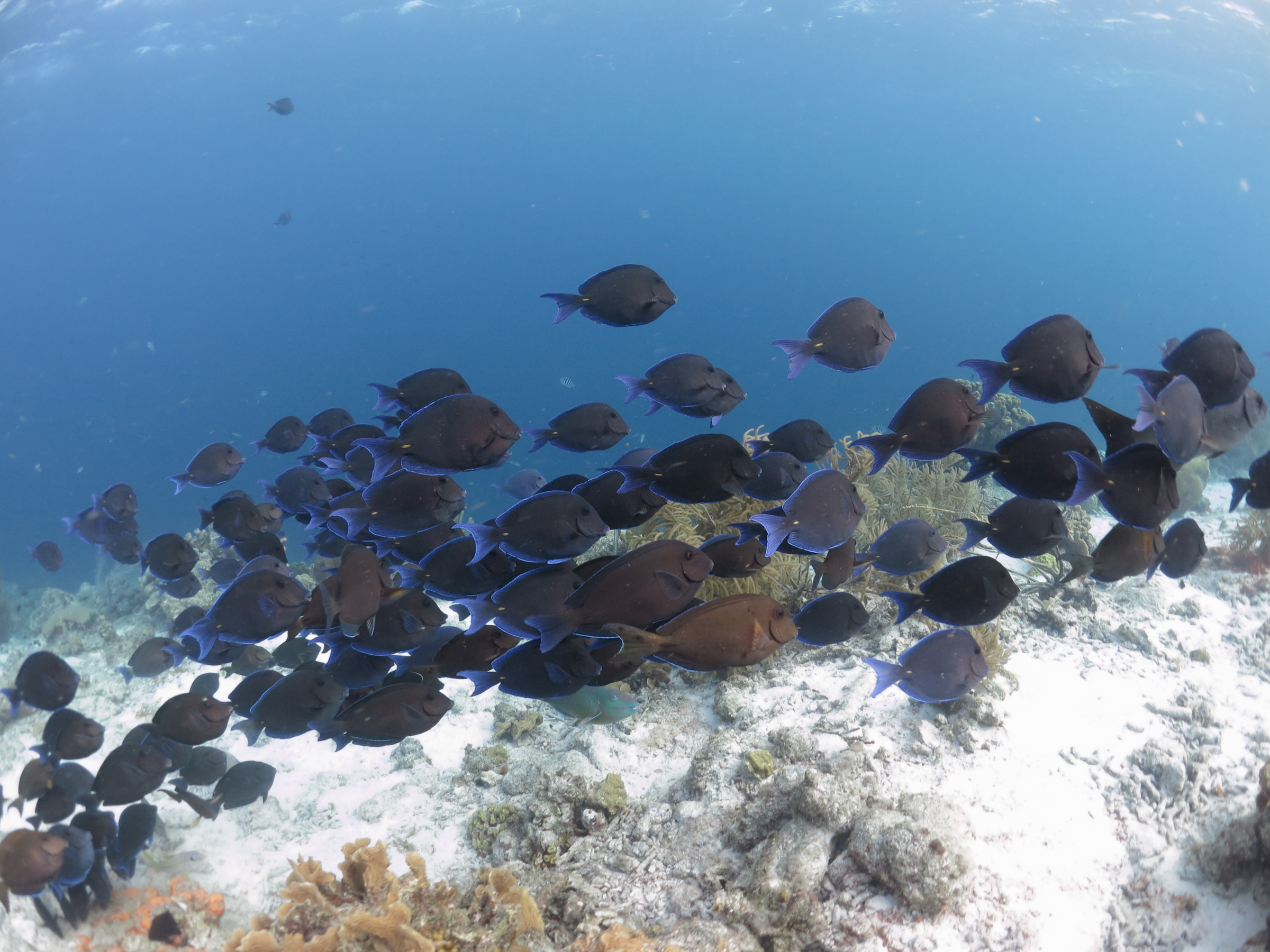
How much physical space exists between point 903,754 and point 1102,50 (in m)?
55.9

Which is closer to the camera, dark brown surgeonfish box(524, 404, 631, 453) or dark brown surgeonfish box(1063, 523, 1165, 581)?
dark brown surgeonfish box(1063, 523, 1165, 581)

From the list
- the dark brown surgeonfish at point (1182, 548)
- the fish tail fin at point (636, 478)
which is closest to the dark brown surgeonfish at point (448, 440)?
the fish tail fin at point (636, 478)

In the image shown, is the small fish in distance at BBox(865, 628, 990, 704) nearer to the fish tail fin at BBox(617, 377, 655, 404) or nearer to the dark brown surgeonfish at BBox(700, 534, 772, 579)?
the dark brown surgeonfish at BBox(700, 534, 772, 579)

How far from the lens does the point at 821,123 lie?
7169 cm

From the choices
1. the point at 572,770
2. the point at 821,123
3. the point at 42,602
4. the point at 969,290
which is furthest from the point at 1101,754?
the point at 969,290

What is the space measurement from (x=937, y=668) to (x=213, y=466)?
6179 mm

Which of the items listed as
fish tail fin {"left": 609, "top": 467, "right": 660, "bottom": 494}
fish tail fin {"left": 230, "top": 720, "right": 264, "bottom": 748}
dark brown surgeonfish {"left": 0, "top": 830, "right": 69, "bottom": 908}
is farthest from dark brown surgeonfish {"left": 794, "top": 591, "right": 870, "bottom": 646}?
dark brown surgeonfish {"left": 0, "top": 830, "right": 69, "bottom": 908}

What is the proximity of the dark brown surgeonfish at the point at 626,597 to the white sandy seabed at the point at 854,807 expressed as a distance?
5.70 ft

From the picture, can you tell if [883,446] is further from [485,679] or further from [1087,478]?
[485,679]

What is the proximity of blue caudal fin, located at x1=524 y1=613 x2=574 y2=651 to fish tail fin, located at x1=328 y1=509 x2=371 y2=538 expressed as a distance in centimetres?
106

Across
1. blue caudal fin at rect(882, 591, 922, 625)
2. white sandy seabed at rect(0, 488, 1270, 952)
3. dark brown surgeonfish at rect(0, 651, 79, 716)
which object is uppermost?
blue caudal fin at rect(882, 591, 922, 625)

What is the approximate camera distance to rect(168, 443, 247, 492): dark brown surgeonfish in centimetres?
551

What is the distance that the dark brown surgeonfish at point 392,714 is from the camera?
2.79 meters

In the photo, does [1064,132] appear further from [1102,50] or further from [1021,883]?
[1021,883]
